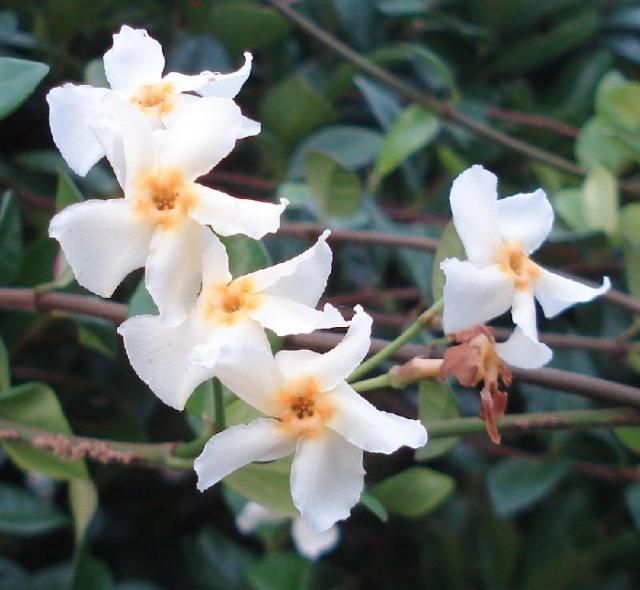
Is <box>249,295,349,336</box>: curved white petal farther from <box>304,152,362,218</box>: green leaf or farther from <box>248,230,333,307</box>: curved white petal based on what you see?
<box>304,152,362,218</box>: green leaf

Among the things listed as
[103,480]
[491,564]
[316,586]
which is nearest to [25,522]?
[103,480]

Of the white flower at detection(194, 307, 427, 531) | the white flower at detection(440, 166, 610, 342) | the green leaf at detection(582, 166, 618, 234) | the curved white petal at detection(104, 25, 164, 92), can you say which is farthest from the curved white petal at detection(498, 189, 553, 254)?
the green leaf at detection(582, 166, 618, 234)

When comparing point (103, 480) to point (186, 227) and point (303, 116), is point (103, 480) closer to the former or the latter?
point (303, 116)

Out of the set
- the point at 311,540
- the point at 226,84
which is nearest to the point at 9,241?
the point at 226,84

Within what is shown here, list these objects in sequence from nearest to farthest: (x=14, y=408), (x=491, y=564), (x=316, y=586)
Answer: (x=14, y=408)
(x=316, y=586)
(x=491, y=564)

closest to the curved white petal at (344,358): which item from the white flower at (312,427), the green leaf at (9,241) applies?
the white flower at (312,427)

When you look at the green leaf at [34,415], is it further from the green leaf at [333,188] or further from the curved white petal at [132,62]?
the green leaf at [333,188]
